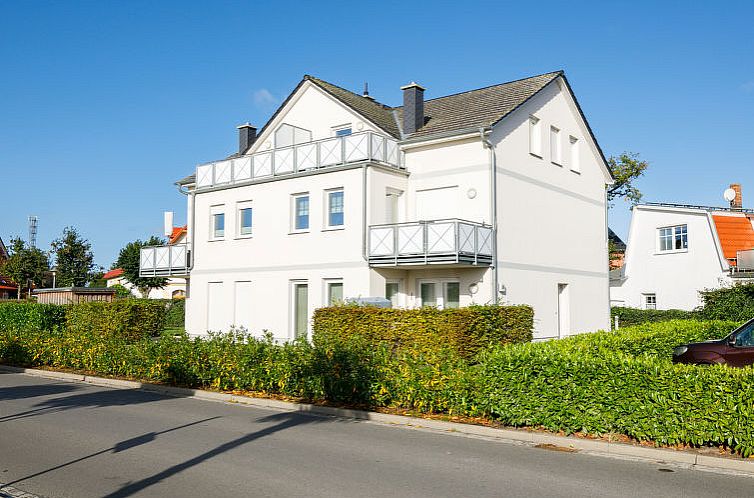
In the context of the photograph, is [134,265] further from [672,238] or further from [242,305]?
[672,238]

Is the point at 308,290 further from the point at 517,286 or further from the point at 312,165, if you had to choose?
the point at 517,286

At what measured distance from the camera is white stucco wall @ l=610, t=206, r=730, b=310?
33.3 m

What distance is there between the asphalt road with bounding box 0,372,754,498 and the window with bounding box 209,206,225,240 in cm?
1595

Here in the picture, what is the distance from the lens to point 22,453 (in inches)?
335

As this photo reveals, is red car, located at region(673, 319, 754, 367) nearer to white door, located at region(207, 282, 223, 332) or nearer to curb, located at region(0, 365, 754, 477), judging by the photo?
curb, located at region(0, 365, 754, 477)

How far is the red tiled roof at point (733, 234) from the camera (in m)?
32.6

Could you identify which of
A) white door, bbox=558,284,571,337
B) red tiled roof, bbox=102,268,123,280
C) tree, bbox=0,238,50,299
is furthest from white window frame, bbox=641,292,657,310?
red tiled roof, bbox=102,268,123,280

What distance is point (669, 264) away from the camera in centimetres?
3541

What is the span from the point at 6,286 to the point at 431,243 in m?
56.6

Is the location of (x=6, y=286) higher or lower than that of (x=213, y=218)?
lower

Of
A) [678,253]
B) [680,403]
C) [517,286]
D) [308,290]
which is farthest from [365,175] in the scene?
[678,253]

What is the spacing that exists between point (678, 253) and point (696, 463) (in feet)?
96.4

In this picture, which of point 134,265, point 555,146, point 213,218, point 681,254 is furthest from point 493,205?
point 134,265

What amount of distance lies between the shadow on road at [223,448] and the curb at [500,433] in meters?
0.58
